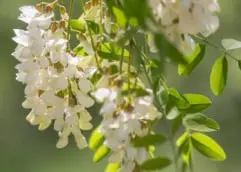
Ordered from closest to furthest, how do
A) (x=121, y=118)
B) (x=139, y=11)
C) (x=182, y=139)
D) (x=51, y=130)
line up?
1. (x=139, y=11)
2. (x=121, y=118)
3. (x=182, y=139)
4. (x=51, y=130)

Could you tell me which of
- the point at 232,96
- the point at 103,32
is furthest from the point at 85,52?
the point at 232,96

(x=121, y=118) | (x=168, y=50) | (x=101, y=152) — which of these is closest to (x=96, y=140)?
(x=101, y=152)

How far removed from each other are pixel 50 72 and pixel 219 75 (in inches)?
6.8

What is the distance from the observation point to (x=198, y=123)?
642 mm

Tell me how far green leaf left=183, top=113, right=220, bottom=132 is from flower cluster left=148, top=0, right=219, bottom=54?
0.37 feet

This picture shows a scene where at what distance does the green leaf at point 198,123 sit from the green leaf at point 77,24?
0.41 ft

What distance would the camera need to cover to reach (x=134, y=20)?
45 cm

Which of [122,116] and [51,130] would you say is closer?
[122,116]

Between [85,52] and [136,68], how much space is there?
0.09 m

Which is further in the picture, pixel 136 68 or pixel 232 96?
pixel 232 96

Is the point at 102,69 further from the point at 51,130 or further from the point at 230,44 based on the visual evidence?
the point at 51,130

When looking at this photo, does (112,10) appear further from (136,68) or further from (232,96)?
(232,96)

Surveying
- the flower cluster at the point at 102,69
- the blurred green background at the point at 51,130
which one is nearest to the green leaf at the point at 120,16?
the flower cluster at the point at 102,69

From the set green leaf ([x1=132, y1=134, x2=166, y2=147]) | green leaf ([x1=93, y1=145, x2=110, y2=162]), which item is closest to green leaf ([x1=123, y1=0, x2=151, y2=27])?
green leaf ([x1=132, y1=134, x2=166, y2=147])
